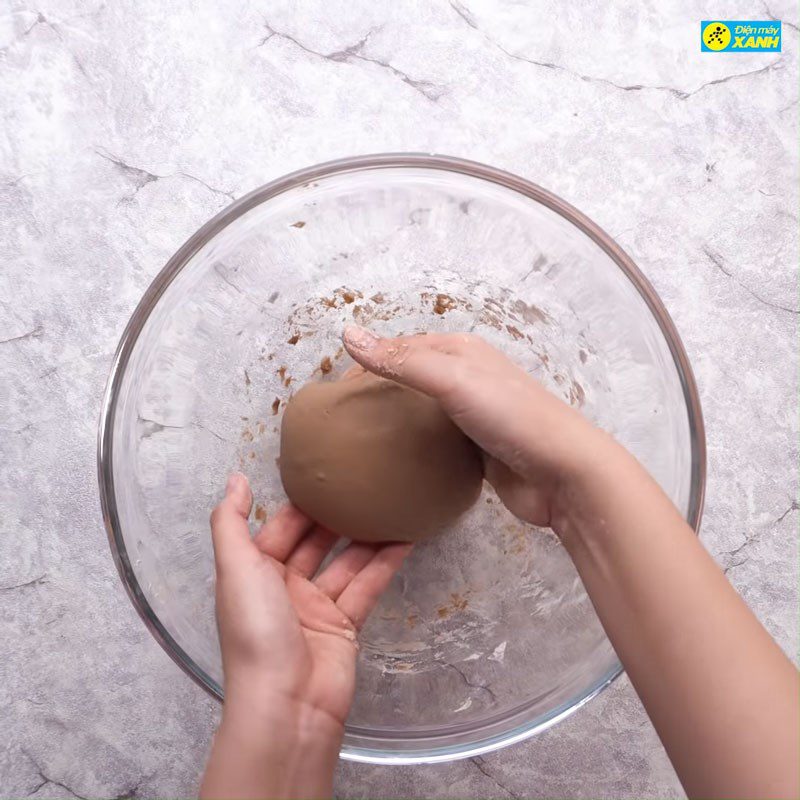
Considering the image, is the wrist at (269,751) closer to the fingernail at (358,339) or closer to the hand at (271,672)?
the hand at (271,672)

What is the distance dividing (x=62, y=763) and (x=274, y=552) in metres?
0.52

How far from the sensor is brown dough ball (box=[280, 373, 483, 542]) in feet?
2.88

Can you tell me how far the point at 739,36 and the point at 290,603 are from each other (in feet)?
3.70

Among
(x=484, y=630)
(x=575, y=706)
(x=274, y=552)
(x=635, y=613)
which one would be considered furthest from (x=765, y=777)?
(x=274, y=552)

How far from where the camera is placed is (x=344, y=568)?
0.96 metres

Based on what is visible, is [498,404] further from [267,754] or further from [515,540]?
[267,754]

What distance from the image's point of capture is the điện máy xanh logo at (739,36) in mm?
1104

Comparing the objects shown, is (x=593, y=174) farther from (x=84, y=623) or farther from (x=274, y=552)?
(x=84, y=623)

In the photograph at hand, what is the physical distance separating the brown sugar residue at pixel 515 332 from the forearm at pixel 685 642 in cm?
Answer: 26

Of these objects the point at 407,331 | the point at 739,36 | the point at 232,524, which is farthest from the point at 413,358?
the point at 739,36

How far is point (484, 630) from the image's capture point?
0.97m

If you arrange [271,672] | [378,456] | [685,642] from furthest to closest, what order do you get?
1. [378,456]
2. [271,672]
3. [685,642]

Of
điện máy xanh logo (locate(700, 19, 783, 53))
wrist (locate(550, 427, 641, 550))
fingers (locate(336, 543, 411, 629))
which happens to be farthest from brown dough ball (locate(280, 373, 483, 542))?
điện máy xanh logo (locate(700, 19, 783, 53))

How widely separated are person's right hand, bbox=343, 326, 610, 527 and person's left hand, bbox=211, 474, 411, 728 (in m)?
0.25
